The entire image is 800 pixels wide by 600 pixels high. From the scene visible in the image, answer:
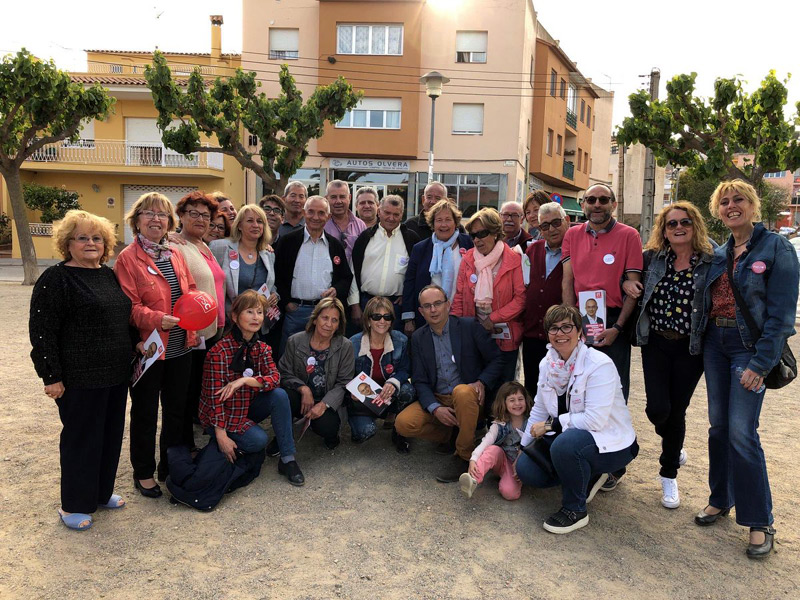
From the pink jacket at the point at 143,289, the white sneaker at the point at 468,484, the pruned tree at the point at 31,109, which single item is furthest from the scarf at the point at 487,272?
the pruned tree at the point at 31,109

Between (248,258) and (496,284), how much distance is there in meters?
2.15

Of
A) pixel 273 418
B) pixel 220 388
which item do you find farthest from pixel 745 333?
pixel 220 388

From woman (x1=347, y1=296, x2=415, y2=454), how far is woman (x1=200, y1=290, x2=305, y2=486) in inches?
27.7

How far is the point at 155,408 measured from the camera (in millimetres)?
4273

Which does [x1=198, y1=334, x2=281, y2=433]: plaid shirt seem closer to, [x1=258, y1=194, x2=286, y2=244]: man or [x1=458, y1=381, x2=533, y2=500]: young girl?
[x1=458, y1=381, x2=533, y2=500]: young girl

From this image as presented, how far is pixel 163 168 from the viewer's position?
2720cm

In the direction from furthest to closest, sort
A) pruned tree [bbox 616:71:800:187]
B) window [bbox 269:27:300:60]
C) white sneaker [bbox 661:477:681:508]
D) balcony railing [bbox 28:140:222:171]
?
1. balcony railing [bbox 28:140:222:171]
2. window [bbox 269:27:300:60]
3. pruned tree [bbox 616:71:800:187]
4. white sneaker [bbox 661:477:681:508]

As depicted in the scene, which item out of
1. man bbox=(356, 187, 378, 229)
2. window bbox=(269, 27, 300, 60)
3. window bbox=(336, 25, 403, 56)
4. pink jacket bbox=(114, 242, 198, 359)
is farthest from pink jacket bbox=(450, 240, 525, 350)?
window bbox=(269, 27, 300, 60)

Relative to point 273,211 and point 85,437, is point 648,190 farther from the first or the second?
point 85,437

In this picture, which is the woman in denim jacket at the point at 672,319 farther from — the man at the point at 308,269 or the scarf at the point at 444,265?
the man at the point at 308,269

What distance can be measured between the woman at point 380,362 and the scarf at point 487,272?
77 cm

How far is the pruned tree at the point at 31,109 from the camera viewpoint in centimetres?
1430

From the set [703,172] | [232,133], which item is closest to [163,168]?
[232,133]

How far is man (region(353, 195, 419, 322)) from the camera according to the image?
5.82 meters
